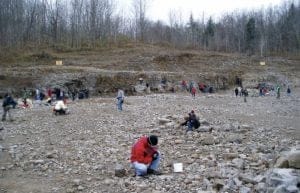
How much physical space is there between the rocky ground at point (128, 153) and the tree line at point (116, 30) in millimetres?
54275

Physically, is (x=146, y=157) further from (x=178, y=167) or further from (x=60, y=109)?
(x=60, y=109)

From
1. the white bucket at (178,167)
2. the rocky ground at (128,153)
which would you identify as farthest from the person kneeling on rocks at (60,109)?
the white bucket at (178,167)

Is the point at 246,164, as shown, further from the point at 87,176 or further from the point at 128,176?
the point at 87,176

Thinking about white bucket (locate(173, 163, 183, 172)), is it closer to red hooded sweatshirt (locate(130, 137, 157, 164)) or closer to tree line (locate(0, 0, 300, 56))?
red hooded sweatshirt (locate(130, 137, 157, 164))

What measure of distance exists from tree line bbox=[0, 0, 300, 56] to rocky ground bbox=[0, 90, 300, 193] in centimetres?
5427

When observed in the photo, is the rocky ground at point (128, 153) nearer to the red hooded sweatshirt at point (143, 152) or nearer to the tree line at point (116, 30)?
the red hooded sweatshirt at point (143, 152)

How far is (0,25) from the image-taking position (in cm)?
7950

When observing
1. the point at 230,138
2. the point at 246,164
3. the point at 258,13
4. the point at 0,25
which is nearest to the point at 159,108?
the point at 230,138

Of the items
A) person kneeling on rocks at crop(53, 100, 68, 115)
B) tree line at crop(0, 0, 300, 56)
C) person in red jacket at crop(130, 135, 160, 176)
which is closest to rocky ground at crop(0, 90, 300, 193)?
person in red jacket at crop(130, 135, 160, 176)

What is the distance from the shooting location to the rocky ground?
503 inches

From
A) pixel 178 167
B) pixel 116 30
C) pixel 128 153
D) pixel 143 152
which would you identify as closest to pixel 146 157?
pixel 143 152

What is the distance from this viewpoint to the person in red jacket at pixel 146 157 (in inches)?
545

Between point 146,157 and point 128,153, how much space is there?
142 inches

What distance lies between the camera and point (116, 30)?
98.0 m
